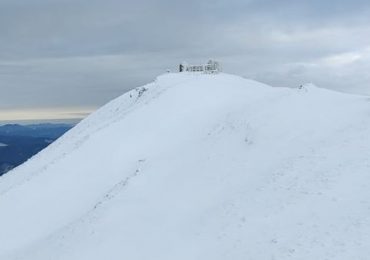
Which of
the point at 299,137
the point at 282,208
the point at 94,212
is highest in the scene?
the point at 299,137

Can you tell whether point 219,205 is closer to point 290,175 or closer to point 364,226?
point 290,175

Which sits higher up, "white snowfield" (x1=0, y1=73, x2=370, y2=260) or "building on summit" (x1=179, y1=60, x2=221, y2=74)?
"building on summit" (x1=179, y1=60, x2=221, y2=74)

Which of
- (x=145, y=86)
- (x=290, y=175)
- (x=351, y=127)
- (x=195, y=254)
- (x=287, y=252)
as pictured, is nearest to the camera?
(x=287, y=252)

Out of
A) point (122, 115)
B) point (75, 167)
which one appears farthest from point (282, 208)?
point (122, 115)

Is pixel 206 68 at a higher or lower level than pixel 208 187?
higher

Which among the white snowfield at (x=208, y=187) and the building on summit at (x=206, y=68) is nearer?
the white snowfield at (x=208, y=187)

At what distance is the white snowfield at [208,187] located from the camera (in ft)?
84.0

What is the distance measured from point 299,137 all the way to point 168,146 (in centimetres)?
1400

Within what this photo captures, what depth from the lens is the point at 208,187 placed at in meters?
34.8

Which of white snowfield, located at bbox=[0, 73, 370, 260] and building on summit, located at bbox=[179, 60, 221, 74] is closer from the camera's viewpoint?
white snowfield, located at bbox=[0, 73, 370, 260]

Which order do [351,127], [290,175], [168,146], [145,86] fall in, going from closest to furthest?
1. [290,175]
2. [351,127]
3. [168,146]
4. [145,86]

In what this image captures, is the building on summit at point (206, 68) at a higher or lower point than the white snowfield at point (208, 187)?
higher

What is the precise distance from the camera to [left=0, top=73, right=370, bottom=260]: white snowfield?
25594mm

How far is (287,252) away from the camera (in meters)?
23.2
